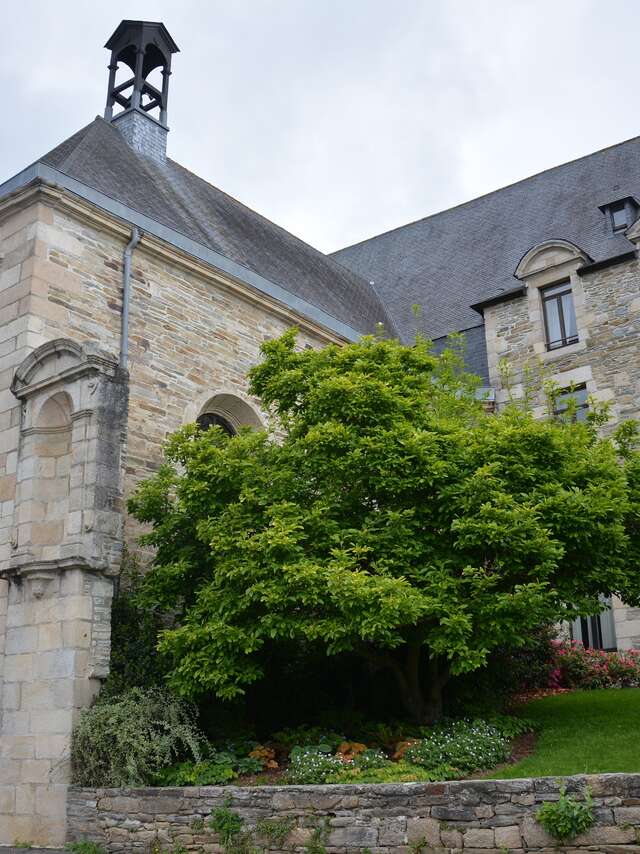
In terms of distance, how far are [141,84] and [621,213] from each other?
368 inches

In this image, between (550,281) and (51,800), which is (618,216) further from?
(51,800)

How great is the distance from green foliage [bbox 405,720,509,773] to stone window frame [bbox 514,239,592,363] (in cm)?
901

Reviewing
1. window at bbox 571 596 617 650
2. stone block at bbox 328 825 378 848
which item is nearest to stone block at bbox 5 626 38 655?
stone block at bbox 328 825 378 848

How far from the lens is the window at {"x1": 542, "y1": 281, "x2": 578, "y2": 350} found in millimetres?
16625

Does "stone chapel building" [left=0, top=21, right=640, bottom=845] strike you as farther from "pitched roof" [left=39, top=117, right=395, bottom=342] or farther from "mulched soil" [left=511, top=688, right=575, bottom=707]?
"mulched soil" [left=511, top=688, right=575, bottom=707]

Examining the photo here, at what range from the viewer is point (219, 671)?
8922 millimetres

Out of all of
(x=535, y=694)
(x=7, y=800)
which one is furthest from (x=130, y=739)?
(x=535, y=694)

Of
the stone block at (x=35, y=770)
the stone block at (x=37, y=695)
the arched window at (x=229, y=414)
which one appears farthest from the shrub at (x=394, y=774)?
the arched window at (x=229, y=414)

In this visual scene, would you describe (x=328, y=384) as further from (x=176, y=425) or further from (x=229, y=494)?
(x=176, y=425)

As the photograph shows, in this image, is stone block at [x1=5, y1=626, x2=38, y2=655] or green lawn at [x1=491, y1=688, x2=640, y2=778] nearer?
green lawn at [x1=491, y1=688, x2=640, y2=778]

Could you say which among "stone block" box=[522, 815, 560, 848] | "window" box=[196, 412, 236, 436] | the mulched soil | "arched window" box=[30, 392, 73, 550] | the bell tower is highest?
the bell tower

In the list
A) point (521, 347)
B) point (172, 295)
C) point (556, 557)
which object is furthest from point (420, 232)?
point (556, 557)

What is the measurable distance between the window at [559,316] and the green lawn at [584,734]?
257 inches

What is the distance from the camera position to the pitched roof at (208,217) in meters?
14.2
